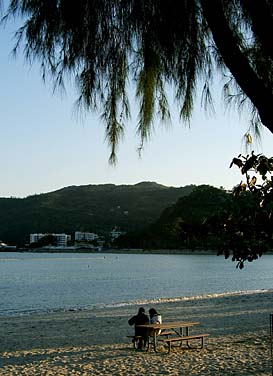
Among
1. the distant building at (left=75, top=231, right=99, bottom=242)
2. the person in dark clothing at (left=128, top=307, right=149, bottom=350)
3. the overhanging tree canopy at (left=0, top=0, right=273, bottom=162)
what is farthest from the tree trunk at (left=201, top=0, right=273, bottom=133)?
the distant building at (left=75, top=231, right=99, bottom=242)

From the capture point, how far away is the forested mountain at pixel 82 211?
480 ft

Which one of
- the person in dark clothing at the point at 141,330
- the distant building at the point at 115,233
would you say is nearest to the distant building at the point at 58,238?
the distant building at the point at 115,233

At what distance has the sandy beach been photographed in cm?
984

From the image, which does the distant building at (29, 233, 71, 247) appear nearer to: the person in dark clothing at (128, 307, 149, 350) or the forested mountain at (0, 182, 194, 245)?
the forested mountain at (0, 182, 194, 245)

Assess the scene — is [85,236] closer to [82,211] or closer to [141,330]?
[82,211]

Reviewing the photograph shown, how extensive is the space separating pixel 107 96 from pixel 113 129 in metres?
0.20

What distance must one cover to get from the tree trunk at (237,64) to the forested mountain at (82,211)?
5417 inches

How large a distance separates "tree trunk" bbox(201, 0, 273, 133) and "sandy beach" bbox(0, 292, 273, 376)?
6.82 m

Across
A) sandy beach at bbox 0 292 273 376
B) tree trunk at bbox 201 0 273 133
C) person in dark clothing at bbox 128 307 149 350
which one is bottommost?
sandy beach at bbox 0 292 273 376

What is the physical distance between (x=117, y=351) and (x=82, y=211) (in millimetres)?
145895

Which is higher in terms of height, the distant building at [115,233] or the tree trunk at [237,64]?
the distant building at [115,233]

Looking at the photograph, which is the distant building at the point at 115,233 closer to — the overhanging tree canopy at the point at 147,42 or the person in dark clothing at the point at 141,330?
the person in dark clothing at the point at 141,330

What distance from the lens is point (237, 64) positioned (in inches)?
123

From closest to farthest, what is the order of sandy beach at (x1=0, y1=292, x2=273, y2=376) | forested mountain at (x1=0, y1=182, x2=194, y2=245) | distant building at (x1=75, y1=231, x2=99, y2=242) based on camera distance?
sandy beach at (x1=0, y1=292, x2=273, y2=376) < forested mountain at (x1=0, y1=182, x2=194, y2=245) < distant building at (x1=75, y1=231, x2=99, y2=242)
